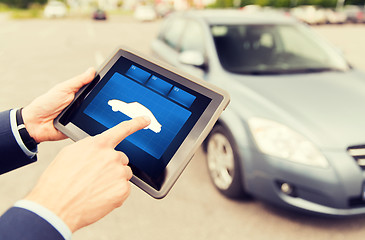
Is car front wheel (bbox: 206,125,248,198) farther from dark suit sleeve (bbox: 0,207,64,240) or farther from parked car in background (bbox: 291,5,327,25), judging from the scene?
parked car in background (bbox: 291,5,327,25)

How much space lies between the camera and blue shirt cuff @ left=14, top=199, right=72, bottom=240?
33.7 inches

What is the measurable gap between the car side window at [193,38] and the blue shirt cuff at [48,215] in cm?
278

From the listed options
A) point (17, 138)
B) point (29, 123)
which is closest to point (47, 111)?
point (29, 123)

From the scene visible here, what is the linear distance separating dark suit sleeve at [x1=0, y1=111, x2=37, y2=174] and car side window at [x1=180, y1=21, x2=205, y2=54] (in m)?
2.31

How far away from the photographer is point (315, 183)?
2.17 m

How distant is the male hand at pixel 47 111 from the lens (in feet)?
5.31

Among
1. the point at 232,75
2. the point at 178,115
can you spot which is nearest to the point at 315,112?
the point at 232,75

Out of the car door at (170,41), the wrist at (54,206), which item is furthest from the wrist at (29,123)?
the car door at (170,41)

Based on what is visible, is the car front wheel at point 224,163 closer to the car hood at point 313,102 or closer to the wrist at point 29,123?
the car hood at point 313,102

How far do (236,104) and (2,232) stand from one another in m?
2.06

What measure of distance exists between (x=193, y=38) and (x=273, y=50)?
0.94m

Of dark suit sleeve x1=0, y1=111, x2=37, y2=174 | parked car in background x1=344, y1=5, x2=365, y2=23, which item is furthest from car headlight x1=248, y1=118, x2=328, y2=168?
parked car in background x1=344, y1=5, x2=365, y2=23

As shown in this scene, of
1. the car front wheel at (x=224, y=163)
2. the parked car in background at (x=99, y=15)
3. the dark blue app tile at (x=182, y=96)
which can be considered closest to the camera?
the dark blue app tile at (x=182, y=96)

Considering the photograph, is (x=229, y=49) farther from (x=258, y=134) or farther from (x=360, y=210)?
(x=360, y=210)
